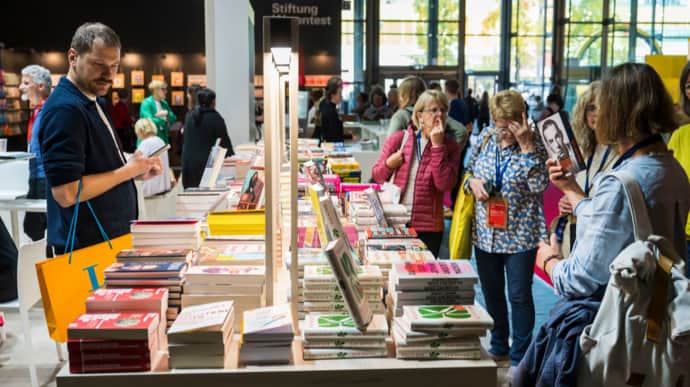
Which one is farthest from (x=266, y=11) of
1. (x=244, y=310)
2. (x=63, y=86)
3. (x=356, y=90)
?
(x=356, y=90)

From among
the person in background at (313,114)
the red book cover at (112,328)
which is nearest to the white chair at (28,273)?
the red book cover at (112,328)

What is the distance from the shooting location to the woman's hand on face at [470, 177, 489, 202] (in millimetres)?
3674

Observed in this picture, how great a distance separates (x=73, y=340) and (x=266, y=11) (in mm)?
8954

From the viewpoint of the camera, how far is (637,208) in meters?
1.88

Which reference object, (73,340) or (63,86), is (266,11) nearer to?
(63,86)

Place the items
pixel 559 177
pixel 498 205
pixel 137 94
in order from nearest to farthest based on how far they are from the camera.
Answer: pixel 559 177, pixel 498 205, pixel 137 94

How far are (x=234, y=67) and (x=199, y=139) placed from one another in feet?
5.62

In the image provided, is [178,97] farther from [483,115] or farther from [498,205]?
[498,205]

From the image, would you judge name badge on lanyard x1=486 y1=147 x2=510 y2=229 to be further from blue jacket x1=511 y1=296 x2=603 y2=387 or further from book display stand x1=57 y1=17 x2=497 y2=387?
book display stand x1=57 y1=17 x2=497 y2=387

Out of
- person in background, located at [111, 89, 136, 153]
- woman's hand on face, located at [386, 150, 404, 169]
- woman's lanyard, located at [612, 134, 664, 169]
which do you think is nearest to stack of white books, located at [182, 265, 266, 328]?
woman's lanyard, located at [612, 134, 664, 169]

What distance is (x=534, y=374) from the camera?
209cm

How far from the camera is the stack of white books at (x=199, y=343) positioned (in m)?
1.77

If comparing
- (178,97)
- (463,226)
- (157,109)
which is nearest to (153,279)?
(463,226)

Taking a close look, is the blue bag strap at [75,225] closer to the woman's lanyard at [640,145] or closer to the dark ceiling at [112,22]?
the woman's lanyard at [640,145]
